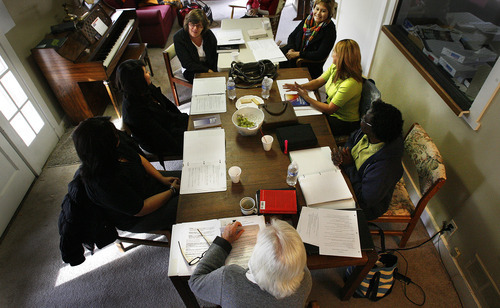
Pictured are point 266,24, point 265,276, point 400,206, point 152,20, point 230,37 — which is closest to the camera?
point 265,276

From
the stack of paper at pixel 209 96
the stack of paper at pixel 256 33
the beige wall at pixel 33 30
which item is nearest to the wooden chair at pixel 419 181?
the stack of paper at pixel 209 96

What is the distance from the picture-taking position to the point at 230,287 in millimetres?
1125

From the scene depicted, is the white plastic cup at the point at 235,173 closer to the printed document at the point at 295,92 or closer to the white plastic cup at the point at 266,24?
the printed document at the point at 295,92

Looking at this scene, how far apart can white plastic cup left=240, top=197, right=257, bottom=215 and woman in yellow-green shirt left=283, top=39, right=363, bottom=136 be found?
1.02 metres

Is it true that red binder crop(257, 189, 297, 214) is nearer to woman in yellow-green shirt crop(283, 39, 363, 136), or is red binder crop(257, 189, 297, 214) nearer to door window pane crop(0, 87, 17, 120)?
woman in yellow-green shirt crop(283, 39, 363, 136)

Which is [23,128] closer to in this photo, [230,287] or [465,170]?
[230,287]

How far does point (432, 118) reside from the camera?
2.13 m

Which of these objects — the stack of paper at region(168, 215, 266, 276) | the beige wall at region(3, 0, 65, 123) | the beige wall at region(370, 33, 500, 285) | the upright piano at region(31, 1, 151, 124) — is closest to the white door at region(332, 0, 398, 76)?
the beige wall at region(370, 33, 500, 285)

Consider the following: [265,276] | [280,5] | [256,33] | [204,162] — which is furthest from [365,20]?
[265,276]

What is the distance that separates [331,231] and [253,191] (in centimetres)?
47

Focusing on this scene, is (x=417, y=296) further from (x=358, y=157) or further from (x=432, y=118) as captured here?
(x=432, y=118)

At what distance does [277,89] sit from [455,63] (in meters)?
1.32

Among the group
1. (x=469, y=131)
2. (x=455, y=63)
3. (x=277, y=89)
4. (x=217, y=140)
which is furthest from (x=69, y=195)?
(x=455, y=63)

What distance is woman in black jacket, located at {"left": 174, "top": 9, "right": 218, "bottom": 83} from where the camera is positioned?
Answer: 2.84m
